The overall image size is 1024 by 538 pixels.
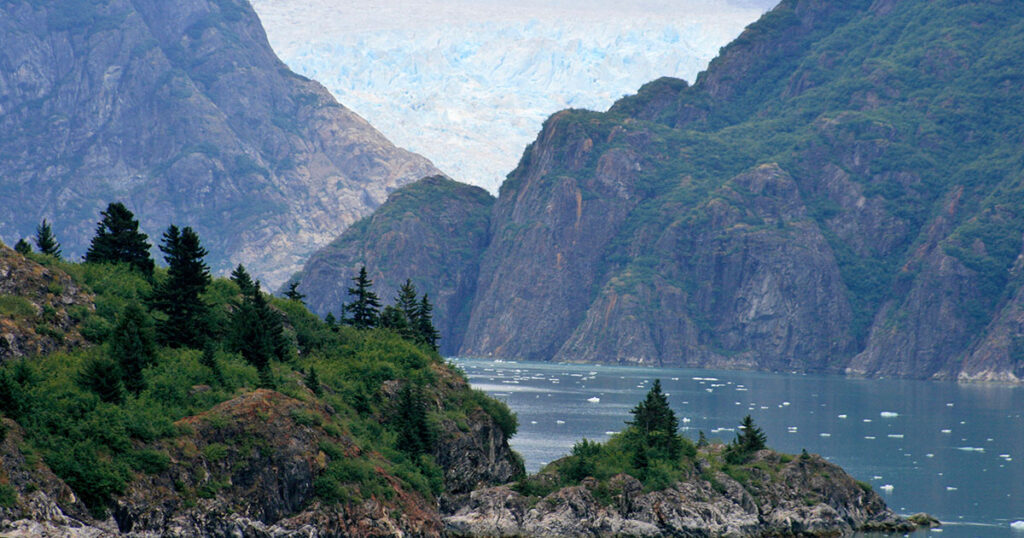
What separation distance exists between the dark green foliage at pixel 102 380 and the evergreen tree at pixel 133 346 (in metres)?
1.96

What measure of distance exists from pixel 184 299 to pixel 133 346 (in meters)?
8.85

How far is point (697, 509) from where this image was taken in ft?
268

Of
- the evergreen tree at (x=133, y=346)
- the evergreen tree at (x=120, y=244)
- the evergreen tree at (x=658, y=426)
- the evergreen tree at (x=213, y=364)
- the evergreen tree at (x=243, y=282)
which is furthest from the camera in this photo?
the evergreen tree at (x=243, y=282)

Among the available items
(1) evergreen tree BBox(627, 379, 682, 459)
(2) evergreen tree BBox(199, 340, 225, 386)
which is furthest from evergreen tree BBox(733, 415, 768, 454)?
(2) evergreen tree BBox(199, 340, 225, 386)

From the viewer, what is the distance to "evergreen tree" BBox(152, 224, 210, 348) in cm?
7700

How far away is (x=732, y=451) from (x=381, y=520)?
103 feet

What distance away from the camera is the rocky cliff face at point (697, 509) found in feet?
258

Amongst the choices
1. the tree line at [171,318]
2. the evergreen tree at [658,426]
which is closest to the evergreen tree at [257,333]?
the tree line at [171,318]

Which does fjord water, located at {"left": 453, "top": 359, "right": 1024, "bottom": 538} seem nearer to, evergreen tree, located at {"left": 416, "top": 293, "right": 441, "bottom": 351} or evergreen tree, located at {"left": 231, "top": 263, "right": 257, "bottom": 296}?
evergreen tree, located at {"left": 416, "top": 293, "right": 441, "bottom": 351}

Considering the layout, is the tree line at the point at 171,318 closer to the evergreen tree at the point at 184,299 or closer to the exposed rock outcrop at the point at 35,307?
the evergreen tree at the point at 184,299

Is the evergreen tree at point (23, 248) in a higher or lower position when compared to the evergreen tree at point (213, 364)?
higher

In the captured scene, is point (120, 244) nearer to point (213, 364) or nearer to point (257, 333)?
point (257, 333)

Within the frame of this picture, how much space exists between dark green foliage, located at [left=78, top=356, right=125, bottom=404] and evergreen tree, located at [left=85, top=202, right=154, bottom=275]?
1999 centimetres

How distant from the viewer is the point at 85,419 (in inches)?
2466
